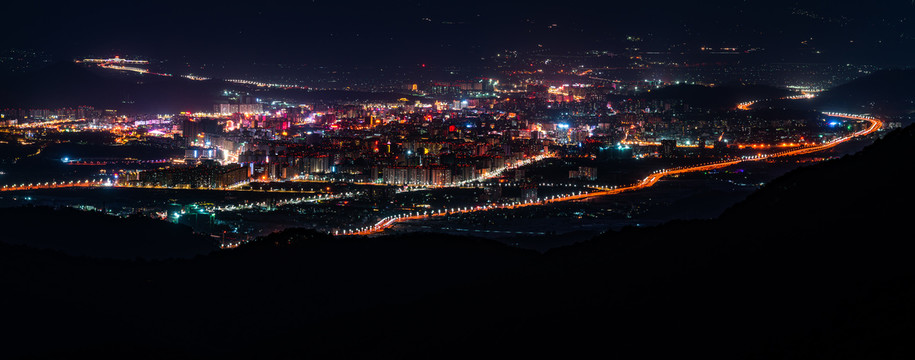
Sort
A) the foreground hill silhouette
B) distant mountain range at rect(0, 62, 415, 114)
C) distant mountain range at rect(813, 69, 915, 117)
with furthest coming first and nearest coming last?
distant mountain range at rect(0, 62, 415, 114), distant mountain range at rect(813, 69, 915, 117), the foreground hill silhouette

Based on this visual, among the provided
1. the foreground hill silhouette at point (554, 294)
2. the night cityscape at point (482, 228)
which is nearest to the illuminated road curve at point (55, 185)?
the night cityscape at point (482, 228)

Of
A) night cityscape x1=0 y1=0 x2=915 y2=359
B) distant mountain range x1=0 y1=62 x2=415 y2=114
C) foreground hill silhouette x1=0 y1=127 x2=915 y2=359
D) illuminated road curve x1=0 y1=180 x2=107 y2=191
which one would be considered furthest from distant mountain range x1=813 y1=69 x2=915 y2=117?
foreground hill silhouette x1=0 y1=127 x2=915 y2=359

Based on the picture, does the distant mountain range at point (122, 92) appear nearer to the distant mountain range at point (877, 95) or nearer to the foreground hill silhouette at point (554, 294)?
the distant mountain range at point (877, 95)

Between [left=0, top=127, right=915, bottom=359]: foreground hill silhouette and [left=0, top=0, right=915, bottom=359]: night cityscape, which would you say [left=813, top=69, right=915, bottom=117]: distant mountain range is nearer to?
[left=0, top=0, right=915, bottom=359]: night cityscape

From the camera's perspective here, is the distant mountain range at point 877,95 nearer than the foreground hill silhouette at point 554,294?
No

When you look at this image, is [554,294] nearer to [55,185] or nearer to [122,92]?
[55,185]

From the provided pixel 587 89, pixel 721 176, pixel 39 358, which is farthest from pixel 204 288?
pixel 587 89

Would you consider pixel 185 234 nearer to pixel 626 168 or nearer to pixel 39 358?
pixel 39 358

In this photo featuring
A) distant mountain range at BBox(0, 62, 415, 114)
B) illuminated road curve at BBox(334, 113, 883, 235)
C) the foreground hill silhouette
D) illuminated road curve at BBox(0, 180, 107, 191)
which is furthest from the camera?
distant mountain range at BBox(0, 62, 415, 114)
